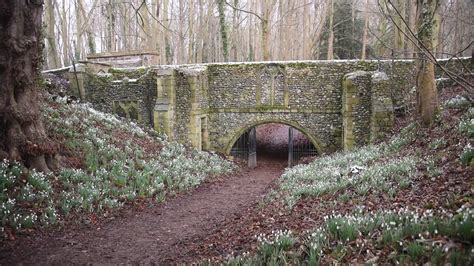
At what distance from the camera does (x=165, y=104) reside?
1623 cm

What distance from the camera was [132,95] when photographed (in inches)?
699

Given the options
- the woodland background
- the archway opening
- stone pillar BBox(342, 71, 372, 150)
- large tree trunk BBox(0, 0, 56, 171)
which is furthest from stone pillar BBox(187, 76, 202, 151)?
large tree trunk BBox(0, 0, 56, 171)

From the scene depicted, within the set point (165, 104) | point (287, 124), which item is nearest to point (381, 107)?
point (287, 124)

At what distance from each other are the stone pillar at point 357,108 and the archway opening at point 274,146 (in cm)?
236

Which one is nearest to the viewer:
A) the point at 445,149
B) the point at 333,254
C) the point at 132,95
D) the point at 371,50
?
the point at 333,254

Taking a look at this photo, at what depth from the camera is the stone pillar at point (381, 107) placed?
1434 cm

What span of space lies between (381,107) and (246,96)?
19.5 feet

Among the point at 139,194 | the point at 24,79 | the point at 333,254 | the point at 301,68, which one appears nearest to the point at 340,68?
the point at 301,68

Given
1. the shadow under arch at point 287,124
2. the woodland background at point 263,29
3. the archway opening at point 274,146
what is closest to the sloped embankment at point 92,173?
the shadow under arch at point 287,124

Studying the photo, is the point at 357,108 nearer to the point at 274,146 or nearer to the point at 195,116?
the point at 195,116

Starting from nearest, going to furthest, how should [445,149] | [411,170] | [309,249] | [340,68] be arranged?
[309,249], [411,170], [445,149], [340,68]

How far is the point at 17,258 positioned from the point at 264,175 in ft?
39.0

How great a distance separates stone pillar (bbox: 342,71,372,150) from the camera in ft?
49.8

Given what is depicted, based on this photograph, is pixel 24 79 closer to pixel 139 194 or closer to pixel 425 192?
pixel 139 194
